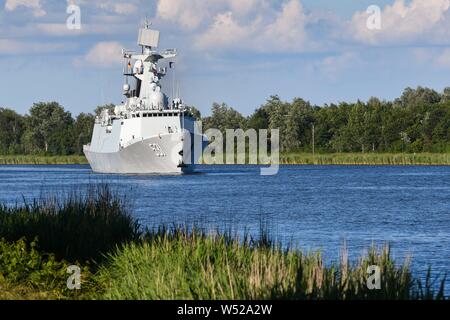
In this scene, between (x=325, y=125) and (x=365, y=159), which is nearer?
(x=365, y=159)

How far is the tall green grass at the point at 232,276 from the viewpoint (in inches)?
566

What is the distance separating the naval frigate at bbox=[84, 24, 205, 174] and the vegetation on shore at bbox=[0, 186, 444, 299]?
197 feet

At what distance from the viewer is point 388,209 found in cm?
4859

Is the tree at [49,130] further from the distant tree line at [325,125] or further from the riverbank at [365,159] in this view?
the riverbank at [365,159]

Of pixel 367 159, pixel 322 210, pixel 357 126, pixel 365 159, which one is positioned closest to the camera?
pixel 322 210

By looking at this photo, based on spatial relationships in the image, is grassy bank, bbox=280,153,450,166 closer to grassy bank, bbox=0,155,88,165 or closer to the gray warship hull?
the gray warship hull

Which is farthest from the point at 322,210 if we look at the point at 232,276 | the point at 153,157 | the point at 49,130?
the point at 49,130

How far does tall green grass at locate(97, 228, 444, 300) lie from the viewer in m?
14.4

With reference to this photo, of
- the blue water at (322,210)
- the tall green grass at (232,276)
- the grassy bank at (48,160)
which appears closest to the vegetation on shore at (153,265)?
the tall green grass at (232,276)

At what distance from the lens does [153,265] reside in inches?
669

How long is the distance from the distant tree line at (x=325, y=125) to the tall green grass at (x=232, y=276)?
363 feet

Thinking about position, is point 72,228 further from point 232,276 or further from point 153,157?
Answer: point 153,157

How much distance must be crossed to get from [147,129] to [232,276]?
71.6 meters

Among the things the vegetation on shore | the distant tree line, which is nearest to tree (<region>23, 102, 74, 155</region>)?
the distant tree line
